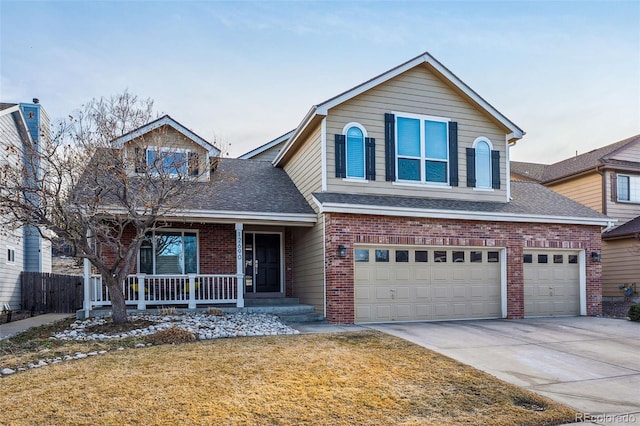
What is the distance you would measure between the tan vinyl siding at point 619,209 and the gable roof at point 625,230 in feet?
0.77

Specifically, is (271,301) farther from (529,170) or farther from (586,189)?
(529,170)

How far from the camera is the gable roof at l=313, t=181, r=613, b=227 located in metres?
12.6

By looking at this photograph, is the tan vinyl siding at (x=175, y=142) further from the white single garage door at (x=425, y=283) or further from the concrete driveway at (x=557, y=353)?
the concrete driveway at (x=557, y=353)

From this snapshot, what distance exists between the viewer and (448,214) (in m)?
13.3

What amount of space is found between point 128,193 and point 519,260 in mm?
Result: 10659

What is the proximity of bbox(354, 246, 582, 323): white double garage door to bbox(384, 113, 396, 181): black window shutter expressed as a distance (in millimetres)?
2123

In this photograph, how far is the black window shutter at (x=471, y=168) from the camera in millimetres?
14580

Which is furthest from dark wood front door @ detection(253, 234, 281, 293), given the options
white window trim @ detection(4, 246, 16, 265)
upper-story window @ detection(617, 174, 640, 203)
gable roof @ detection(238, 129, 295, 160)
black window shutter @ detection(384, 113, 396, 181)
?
upper-story window @ detection(617, 174, 640, 203)

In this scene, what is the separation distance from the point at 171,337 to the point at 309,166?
22.6ft

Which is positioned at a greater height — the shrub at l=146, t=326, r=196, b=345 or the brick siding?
the brick siding

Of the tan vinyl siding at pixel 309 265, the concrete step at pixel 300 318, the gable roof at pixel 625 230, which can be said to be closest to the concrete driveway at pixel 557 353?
the concrete step at pixel 300 318

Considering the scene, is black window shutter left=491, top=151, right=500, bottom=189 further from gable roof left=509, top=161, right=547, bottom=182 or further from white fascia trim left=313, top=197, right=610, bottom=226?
gable roof left=509, top=161, right=547, bottom=182

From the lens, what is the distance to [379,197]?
1350 cm

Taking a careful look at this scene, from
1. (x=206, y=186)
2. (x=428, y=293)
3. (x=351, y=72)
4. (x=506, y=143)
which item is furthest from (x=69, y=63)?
(x=506, y=143)
